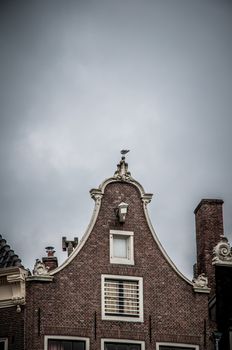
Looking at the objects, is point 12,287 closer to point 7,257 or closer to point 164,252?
point 7,257

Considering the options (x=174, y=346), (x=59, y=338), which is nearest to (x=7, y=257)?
(x=59, y=338)

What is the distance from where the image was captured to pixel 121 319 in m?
41.8

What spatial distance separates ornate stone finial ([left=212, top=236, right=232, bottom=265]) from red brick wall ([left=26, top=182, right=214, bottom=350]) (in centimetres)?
217

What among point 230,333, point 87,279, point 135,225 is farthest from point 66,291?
point 230,333

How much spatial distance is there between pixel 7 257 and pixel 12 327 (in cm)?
345

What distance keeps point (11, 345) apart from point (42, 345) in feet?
4.22

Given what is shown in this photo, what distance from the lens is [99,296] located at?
137ft

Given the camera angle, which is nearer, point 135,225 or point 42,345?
point 42,345

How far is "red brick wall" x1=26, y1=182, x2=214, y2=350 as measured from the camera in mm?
40969

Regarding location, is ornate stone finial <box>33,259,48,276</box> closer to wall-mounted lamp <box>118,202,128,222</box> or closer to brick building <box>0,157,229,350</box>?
brick building <box>0,157,229,350</box>

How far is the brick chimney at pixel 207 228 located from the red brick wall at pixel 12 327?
9.48 m

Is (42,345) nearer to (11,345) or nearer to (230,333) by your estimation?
(11,345)

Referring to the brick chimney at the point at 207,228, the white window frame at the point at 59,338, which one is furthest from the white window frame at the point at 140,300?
the brick chimney at the point at 207,228

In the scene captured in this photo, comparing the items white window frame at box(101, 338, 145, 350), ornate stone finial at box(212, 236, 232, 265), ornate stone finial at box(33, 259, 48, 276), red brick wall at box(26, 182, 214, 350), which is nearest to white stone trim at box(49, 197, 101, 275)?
red brick wall at box(26, 182, 214, 350)
